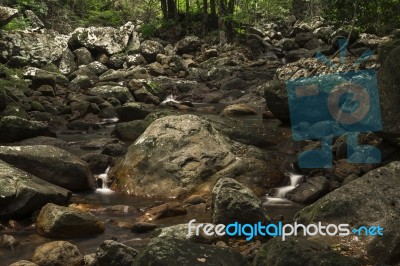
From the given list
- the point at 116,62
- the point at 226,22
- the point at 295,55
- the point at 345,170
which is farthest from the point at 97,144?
the point at 226,22

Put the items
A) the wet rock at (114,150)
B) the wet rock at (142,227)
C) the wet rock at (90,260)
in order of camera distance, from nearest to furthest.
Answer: the wet rock at (90,260)
the wet rock at (142,227)
the wet rock at (114,150)

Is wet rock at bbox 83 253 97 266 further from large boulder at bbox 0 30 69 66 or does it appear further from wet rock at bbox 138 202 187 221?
large boulder at bbox 0 30 69 66

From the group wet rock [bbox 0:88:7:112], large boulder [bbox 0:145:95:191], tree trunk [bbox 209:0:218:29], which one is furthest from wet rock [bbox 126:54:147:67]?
large boulder [bbox 0:145:95:191]

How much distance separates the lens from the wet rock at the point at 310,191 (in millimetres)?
7082

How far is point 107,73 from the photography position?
2061cm

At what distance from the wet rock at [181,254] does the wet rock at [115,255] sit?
2.99ft

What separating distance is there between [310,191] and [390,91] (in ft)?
6.01

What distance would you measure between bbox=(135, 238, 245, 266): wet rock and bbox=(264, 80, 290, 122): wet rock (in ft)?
26.1

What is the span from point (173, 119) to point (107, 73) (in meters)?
12.7

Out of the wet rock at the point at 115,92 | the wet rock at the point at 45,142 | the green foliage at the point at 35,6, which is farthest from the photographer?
the green foliage at the point at 35,6

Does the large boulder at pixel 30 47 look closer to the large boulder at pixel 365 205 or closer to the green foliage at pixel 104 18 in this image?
the green foliage at pixel 104 18

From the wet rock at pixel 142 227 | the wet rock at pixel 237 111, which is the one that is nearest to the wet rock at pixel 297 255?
the wet rock at pixel 142 227

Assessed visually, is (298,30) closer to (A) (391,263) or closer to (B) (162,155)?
(B) (162,155)

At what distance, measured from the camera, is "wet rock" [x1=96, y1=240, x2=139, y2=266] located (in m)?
4.66
